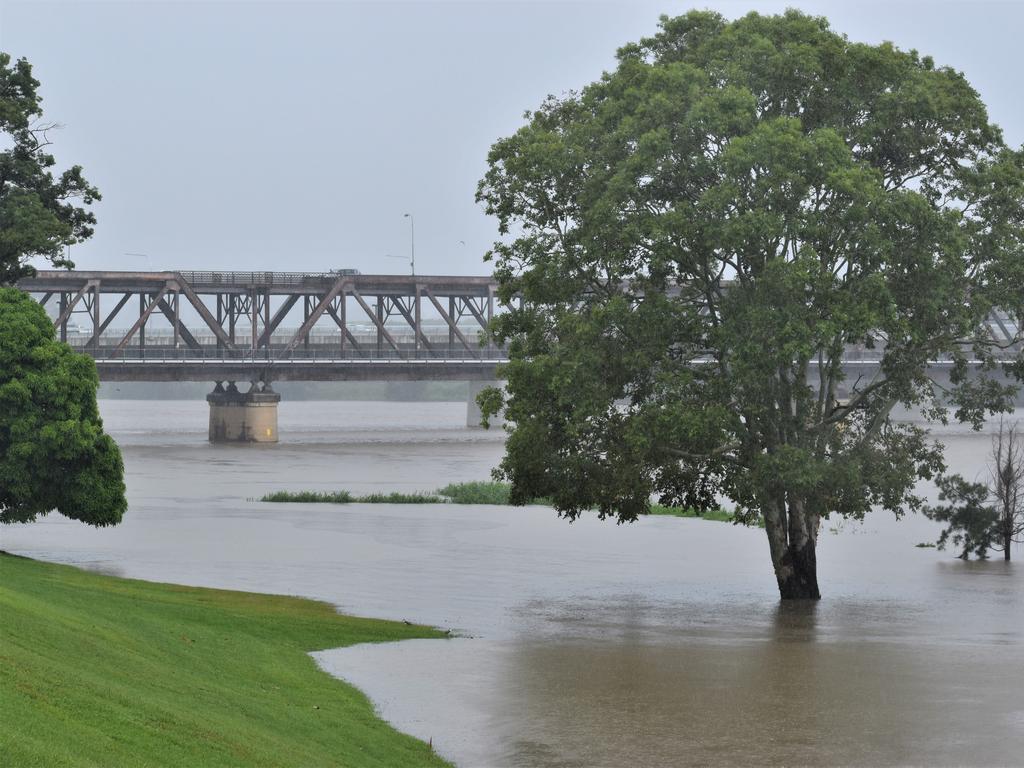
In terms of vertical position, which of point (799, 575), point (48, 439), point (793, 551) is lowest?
point (799, 575)

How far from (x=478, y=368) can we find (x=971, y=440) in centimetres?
4316

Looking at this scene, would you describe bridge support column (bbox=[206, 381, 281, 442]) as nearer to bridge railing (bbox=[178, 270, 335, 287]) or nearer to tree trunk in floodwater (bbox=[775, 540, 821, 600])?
bridge railing (bbox=[178, 270, 335, 287])

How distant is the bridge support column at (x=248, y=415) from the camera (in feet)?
445

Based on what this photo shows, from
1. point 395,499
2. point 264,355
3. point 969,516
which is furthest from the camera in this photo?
point 264,355

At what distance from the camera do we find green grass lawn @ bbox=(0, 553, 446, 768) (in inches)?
579

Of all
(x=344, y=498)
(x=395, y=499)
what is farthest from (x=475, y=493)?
(x=344, y=498)

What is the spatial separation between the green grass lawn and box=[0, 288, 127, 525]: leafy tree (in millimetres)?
7017

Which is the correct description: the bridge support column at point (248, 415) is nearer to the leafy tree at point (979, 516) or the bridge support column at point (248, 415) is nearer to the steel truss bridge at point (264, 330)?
the steel truss bridge at point (264, 330)

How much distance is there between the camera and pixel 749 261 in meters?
35.3

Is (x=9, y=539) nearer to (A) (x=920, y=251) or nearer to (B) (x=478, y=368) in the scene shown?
(A) (x=920, y=251)

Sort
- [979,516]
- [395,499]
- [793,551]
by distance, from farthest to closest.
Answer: [395,499], [979,516], [793,551]

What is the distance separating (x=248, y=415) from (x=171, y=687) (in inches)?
4639

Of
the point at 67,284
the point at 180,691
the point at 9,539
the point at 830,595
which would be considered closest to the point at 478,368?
the point at 67,284

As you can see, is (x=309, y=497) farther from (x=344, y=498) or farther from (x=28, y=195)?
(x=28, y=195)
